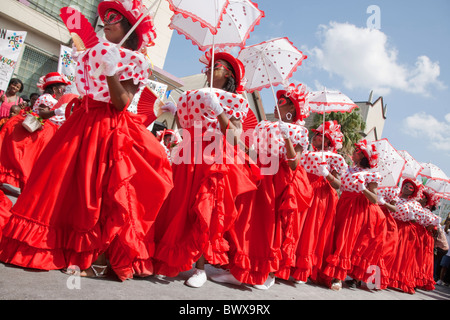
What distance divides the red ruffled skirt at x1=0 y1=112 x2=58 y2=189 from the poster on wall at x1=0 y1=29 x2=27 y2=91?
3.00 meters

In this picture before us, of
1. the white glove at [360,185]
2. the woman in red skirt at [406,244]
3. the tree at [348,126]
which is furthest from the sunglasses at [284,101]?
the tree at [348,126]

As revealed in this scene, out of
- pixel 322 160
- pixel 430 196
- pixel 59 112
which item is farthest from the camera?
pixel 430 196

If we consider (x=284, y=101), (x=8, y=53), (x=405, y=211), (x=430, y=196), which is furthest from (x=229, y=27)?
(x=8, y=53)

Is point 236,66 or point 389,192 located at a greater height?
point 236,66

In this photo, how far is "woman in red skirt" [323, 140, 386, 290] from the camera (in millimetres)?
4664

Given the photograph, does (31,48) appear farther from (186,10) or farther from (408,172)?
(408,172)

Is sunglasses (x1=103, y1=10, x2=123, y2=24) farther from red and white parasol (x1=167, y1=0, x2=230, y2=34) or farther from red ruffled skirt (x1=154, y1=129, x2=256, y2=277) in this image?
red ruffled skirt (x1=154, y1=129, x2=256, y2=277)

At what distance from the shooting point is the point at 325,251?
4676mm

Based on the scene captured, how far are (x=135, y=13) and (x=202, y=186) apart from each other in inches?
55.8

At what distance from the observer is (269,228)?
138 inches

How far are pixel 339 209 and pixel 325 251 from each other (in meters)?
0.67

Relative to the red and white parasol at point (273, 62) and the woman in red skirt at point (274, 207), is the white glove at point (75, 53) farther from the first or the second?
the red and white parasol at point (273, 62)

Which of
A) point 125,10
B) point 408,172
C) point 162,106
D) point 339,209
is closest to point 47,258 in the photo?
point 162,106

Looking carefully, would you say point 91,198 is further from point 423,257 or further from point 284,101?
point 423,257
